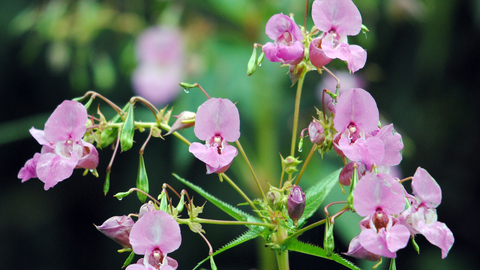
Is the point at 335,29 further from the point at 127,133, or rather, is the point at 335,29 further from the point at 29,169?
the point at 29,169

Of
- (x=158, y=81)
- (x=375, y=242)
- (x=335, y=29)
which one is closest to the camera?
(x=375, y=242)

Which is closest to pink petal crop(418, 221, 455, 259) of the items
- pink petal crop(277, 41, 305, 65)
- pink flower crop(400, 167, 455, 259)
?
pink flower crop(400, 167, 455, 259)

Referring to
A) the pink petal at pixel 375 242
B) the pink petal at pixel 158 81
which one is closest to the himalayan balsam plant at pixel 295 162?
the pink petal at pixel 375 242

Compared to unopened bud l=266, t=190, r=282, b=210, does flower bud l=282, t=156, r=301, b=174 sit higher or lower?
higher

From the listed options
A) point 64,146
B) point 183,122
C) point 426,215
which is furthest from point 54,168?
point 426,215

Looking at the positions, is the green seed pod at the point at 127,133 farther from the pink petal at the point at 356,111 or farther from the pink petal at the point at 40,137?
the pink petal at the point at 356,111

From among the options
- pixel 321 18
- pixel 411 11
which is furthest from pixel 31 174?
pixel 411 11

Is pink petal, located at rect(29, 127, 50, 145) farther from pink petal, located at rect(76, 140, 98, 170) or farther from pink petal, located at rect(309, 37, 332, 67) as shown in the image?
pink petal, located at rect(309, 37, 332, 67)
